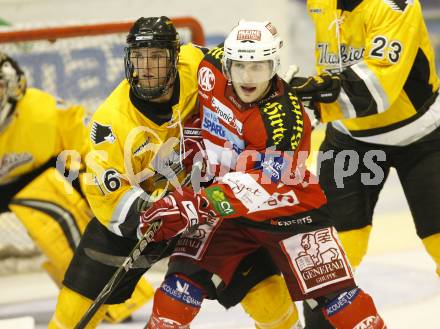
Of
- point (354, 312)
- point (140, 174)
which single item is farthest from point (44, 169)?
point (354, 312)

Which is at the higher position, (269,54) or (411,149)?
(269,54)

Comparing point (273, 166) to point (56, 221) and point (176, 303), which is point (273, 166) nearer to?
point (176, 303)

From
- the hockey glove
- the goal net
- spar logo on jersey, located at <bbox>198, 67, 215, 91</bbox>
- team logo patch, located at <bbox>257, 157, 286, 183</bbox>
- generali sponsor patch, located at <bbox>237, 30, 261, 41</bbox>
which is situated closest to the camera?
team logo patch, located at <bbox>257, 157, 286, 183</bbox>

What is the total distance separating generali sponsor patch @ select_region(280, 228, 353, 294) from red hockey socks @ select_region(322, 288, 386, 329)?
0.06 metres

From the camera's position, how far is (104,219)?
3.38 m

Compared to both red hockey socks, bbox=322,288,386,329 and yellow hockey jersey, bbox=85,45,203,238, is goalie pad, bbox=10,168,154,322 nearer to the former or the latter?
yellow hockey jersey, bbox=85,45,203,238

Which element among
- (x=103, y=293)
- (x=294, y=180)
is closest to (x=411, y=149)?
(x=294, y=180)

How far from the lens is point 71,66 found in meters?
5.60

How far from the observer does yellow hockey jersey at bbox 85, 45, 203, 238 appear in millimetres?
3295

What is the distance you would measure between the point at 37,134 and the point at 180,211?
1632 mm

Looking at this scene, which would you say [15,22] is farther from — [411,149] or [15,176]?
[411,149]

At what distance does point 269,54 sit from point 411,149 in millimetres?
824

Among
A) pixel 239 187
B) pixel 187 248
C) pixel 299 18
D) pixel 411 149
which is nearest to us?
pixel 239 187

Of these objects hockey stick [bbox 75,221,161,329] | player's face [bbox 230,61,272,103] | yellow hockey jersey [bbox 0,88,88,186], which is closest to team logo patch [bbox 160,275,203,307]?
hockey stick [bbox 75,221,161,329]
